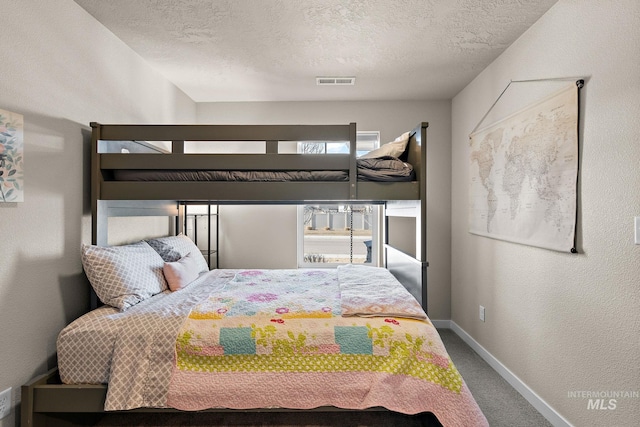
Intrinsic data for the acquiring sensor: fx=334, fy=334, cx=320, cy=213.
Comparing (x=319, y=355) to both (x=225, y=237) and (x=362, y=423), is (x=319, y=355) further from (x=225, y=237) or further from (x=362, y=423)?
(x=225, y=237)

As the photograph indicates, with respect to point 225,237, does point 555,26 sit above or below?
above

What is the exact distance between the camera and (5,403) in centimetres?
152

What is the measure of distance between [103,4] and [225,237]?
7.46 feet

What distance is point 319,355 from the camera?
159 cm

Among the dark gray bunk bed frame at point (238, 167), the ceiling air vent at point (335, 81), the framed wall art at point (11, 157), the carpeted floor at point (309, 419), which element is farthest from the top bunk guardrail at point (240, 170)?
the carpeted floor at point (309, 419)

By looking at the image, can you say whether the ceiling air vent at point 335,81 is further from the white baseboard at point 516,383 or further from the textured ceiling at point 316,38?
the white baseboard at point 516,383

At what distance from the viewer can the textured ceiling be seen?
1.90 meters

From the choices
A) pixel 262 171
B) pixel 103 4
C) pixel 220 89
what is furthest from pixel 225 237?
pixel 103 4

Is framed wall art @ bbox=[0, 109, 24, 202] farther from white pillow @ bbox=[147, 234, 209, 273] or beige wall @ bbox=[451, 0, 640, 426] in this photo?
beige wall @ bbox=[451, 0, 640, 426]

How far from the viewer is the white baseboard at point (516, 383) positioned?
189 centimetres

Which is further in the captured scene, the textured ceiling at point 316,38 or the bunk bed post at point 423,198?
the bunk bed post at point 423,198

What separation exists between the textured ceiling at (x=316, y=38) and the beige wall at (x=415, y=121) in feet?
1.24

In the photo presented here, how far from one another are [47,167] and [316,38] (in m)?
1.74

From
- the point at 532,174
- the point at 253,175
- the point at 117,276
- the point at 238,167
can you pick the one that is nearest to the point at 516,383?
the point at 532,174
